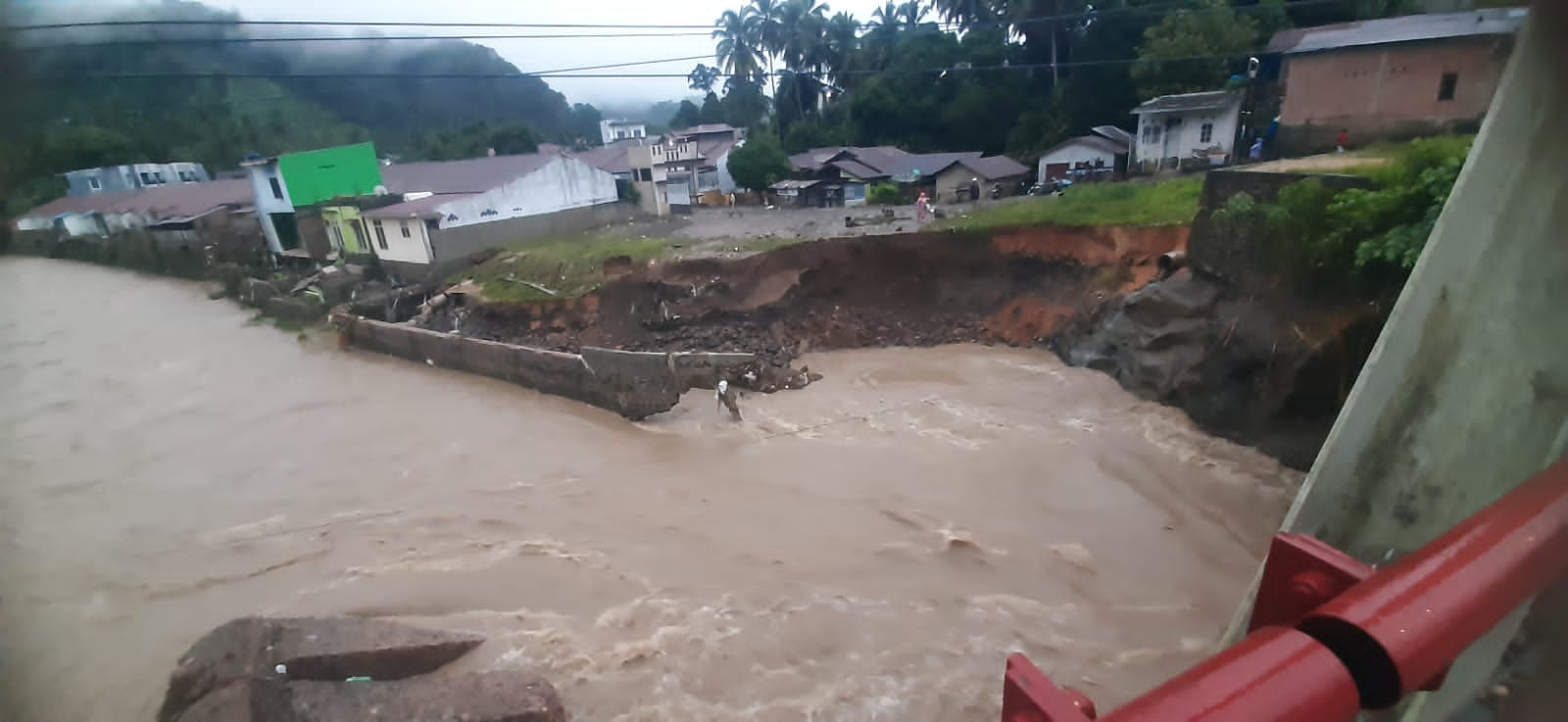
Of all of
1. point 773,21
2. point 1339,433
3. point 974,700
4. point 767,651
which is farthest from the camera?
point 773,21

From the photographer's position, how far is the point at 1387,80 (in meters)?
13.8

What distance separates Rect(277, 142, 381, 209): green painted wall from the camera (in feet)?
79.6

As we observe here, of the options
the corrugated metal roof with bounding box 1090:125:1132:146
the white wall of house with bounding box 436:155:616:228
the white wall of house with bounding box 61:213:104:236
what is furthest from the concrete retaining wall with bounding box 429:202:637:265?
the corrugated metal roof with bounding box 1090:125:1132:146

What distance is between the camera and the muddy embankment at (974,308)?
35.3ft

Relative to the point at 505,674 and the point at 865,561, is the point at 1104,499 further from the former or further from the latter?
the point at 505,674

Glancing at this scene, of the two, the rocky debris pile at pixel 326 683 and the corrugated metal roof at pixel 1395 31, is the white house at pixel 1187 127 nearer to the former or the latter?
the corrugated metal roof at pixel 1395 31

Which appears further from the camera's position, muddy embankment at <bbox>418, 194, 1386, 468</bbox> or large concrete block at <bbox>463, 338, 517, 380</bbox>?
large concrete block at <bbox>463, 338, 517, 380</bbox>

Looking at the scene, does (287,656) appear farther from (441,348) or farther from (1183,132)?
(1183,132)

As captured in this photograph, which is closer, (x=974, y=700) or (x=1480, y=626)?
(x=1480, y=626)

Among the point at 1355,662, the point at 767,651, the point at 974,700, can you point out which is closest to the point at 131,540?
the point at 767,651

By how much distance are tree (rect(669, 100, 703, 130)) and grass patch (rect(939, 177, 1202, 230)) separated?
36569 millimetres

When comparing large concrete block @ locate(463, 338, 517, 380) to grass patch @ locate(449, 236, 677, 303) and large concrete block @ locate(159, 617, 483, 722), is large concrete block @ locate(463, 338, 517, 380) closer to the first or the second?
grass patch @ locate(449, 236, 677, 303)

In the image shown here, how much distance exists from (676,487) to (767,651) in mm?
3758

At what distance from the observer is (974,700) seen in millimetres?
5828
